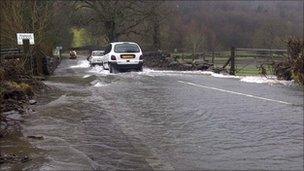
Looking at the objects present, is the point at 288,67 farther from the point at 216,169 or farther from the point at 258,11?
the point at 258,11

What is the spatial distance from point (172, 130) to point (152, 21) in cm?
3277

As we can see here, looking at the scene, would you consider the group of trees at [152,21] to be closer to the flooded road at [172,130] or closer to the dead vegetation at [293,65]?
the dead vegetation at [293,65]

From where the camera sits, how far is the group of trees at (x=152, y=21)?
22422 millimetres

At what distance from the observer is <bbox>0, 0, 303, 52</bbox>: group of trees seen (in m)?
22.4

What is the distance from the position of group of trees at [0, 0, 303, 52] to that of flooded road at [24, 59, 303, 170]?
8.27 meters

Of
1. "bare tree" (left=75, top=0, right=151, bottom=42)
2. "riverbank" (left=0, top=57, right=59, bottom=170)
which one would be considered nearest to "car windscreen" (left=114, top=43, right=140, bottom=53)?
"riverbank" (left=0, top=57, right=59, bottom=170)

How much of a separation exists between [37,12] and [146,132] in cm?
1472

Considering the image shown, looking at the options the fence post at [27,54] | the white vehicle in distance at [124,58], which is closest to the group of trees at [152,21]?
the fence post at [27,54]

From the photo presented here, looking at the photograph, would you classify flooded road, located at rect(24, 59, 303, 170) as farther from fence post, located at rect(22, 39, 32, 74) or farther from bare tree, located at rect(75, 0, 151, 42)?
bare tree, located at rect(75, 0, 151, 42)

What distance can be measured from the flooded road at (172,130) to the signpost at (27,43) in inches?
168

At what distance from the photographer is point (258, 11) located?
3681 inches

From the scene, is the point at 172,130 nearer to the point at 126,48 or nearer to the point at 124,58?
the point at 124,58

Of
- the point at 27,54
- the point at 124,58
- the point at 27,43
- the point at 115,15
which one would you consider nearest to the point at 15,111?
the point at 27,43

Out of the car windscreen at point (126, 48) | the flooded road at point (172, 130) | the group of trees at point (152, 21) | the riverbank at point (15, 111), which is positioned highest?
the group of trees at point (152, 21)
